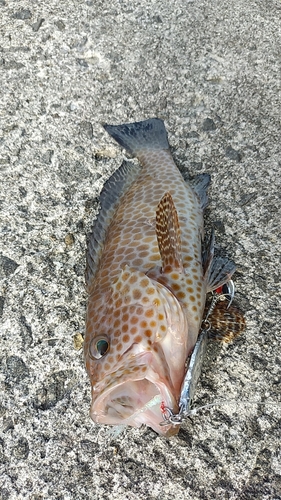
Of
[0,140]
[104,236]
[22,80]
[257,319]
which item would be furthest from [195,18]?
[257,319]

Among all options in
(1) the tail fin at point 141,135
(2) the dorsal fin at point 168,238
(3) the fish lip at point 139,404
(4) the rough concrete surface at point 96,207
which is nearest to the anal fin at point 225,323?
(4) the rough concrete surface at point 96,207

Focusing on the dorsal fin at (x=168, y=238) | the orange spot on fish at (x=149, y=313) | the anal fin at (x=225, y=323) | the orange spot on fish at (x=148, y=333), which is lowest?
the anal fin at (x=225, y=323)

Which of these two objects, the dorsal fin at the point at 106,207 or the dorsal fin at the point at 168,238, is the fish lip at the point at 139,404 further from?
the dorsal fin at the point at 106,207

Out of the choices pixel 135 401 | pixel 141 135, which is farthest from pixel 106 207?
pixel 135 401

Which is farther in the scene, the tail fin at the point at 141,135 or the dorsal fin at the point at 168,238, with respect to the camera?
the tail fin at the point at 141,135

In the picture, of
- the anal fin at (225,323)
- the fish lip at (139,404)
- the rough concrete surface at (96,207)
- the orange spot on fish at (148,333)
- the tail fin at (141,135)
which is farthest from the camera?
the tail fin at (141,135)

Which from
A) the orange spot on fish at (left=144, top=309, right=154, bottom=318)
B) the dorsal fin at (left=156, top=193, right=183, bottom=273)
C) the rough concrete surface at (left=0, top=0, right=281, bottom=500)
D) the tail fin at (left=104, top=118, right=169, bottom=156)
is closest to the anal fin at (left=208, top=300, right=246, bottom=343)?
the rough concrete surface at (left=0, top=0, right=281, bottom=500)

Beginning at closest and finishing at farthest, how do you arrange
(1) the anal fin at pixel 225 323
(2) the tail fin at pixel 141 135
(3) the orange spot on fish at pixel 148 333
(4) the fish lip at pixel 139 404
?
(4) the fish lip at pixel 139 404, (3) the orange spot on fish at pixel 148 333, (1) the anal fin at pixel 225 323, (2) the tail fin at pixel 141 135

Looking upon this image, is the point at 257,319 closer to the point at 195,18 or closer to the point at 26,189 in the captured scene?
the point at 26,189

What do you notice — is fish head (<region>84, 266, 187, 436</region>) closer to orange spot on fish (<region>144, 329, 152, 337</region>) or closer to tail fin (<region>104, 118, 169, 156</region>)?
orange spot on fish (<region>144, 329, 152, 337</region>)

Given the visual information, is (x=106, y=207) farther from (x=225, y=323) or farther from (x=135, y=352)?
(x=135, y=352)
